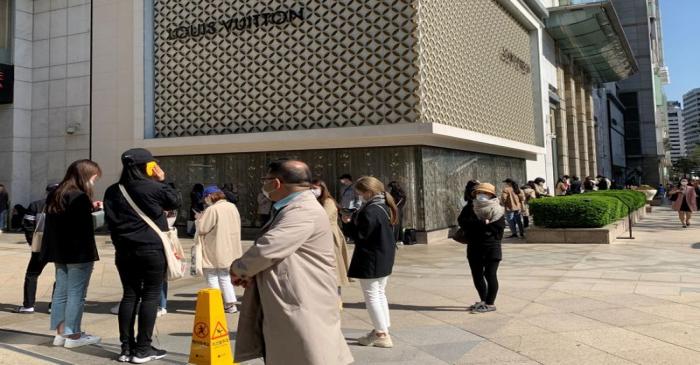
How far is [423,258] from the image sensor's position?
1096 cm

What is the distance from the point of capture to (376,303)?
4914 mm

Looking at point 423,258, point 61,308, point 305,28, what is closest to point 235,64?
point 305,28

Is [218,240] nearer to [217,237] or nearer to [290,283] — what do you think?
[217,237]

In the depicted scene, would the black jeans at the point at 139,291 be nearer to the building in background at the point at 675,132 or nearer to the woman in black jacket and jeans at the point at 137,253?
the woman in black jacket and jeans at the point at 137,253

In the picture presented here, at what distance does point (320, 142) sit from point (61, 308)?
9624 millimetres

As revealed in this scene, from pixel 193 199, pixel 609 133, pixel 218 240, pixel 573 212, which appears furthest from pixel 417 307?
pixel 609 133

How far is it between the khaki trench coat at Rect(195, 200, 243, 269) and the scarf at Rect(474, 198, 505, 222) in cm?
290

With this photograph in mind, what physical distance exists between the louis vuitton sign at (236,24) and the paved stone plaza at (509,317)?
8.01 metres

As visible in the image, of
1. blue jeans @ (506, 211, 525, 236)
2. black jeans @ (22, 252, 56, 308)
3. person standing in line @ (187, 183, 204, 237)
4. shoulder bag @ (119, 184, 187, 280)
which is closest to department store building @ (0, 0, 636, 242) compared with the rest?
person standing in line @ (187, 183, 204, 237)

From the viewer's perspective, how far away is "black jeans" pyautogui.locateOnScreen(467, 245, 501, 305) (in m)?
6.14

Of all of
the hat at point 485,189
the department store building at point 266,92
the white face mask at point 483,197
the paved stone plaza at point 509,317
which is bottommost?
the paved stone plaza at point 509,317

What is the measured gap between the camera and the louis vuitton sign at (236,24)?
1458 centimetres

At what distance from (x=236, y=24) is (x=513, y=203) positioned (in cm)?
921

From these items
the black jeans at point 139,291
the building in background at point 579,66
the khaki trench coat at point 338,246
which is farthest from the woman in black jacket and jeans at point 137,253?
the building in background at point 579,66
